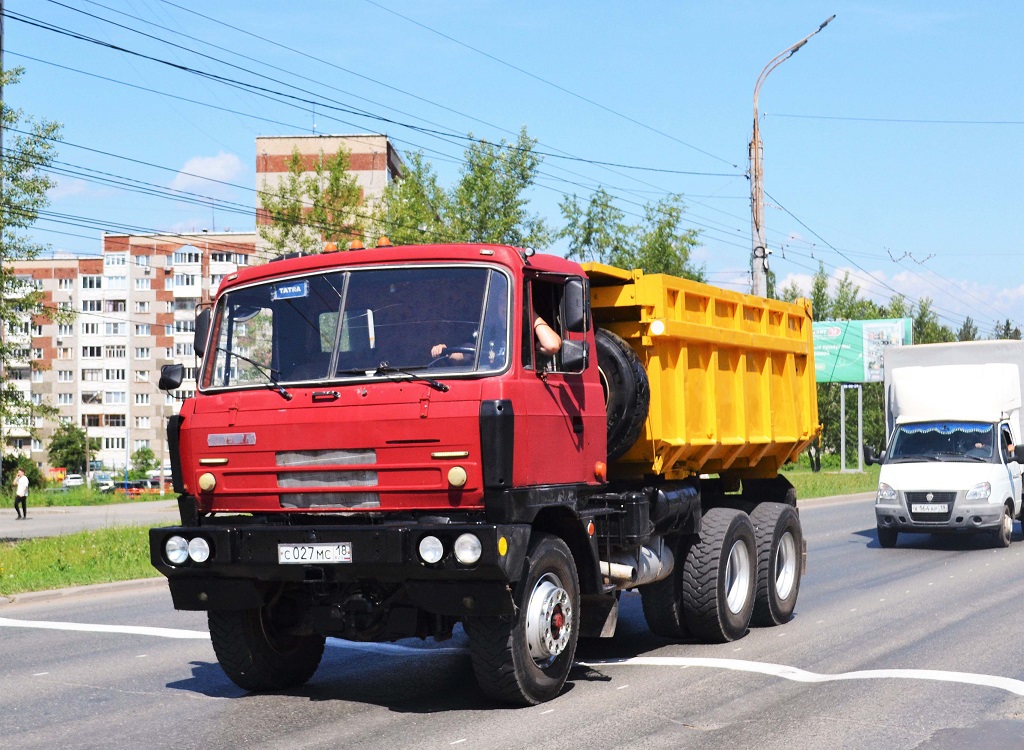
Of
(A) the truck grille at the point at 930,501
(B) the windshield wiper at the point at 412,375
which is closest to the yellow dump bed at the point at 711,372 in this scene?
(B) the windshield wiper at the point at 412,375

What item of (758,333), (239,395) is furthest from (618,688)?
(758,333)

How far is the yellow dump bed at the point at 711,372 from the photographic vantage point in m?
9.34

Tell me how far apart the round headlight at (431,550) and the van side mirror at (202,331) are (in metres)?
2.14

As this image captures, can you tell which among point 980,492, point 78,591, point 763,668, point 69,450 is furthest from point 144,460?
point 763,668

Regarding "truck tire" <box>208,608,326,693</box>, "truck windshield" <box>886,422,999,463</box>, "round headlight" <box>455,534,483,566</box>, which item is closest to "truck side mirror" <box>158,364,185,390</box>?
"truck tire" <box>208,608,326,693</box>

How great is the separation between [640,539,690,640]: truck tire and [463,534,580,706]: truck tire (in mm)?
2107

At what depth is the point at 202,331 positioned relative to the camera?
8.28 metres

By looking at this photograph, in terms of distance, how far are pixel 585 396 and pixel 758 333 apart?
3.34 m

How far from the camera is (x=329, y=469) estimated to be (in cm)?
749

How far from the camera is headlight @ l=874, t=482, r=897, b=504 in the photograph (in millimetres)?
19125

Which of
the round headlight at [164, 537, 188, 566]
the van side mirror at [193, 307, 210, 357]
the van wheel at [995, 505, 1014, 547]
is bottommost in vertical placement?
the van wheel at [995, 505, 1014, 547]

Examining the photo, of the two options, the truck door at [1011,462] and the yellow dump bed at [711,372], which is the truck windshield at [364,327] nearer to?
the yellow dump bed at [711,372]

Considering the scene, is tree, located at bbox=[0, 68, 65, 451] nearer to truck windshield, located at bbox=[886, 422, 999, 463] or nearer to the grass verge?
the grass verge

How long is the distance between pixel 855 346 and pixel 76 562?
160 ft
